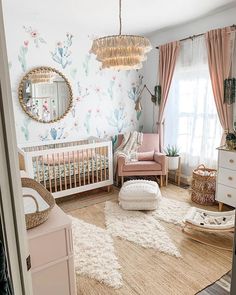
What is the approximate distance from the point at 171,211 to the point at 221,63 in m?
2.10

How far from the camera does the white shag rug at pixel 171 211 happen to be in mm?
2873

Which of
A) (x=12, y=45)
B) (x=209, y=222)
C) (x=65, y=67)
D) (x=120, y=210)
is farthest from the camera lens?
(x=65, y=67)

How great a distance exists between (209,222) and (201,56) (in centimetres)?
241

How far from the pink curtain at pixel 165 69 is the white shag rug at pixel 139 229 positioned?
171 centimetres

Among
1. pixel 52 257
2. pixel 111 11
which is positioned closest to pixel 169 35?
pixel 111 11

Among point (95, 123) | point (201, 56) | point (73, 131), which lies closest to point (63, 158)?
point (73, 131)

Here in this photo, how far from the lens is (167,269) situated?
204 cm

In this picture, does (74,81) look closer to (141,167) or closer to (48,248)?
(141,167)

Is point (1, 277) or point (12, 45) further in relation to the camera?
point (12, 45)

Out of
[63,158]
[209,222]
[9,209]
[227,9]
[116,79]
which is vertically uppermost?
[227,9]

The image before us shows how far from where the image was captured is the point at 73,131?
13.4ft

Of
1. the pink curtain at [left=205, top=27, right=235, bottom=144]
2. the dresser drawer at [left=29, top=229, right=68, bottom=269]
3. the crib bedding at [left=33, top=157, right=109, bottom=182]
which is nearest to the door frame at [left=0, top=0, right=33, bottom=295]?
the dresser drawer at [left=29, top=229, right=68, bottom=269]

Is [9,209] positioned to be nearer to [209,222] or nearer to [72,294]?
[72,294]

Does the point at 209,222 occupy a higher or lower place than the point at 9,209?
lower
